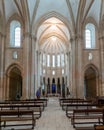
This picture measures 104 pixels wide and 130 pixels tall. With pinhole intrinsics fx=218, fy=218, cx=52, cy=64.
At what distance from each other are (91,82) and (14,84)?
11997mm

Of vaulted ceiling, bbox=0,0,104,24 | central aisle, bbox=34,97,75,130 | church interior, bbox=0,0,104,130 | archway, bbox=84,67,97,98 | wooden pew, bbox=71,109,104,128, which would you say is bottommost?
central aisle, bbox=34,97,75,130

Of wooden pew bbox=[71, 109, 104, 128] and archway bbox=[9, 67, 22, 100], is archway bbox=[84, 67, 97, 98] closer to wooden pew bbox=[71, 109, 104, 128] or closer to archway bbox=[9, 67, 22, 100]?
archway bbox=[9, 67, 22, 100]

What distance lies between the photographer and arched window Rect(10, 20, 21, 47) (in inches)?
1220

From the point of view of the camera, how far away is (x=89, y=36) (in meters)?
31.9

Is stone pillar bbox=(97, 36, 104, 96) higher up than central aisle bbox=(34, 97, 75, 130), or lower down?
higher up

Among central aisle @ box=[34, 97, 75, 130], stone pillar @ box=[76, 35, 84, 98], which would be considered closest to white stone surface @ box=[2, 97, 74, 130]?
central aisle @ box=[34, 97, 75, 130]

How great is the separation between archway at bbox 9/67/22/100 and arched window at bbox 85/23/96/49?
1096 centimetres

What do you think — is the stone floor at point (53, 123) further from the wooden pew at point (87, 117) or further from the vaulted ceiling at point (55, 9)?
the vaulted ceiling at point (55, 9)

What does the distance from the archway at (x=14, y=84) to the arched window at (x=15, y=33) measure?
357 centimetres

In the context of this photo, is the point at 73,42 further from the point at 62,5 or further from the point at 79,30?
the point at 62,5

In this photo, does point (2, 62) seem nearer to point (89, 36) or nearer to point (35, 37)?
point (35, 37)

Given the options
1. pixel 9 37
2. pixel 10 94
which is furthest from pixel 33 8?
Answer: pixel 10 94

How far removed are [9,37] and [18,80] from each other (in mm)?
7796

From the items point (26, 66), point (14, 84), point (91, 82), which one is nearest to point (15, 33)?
point (26, 66)
